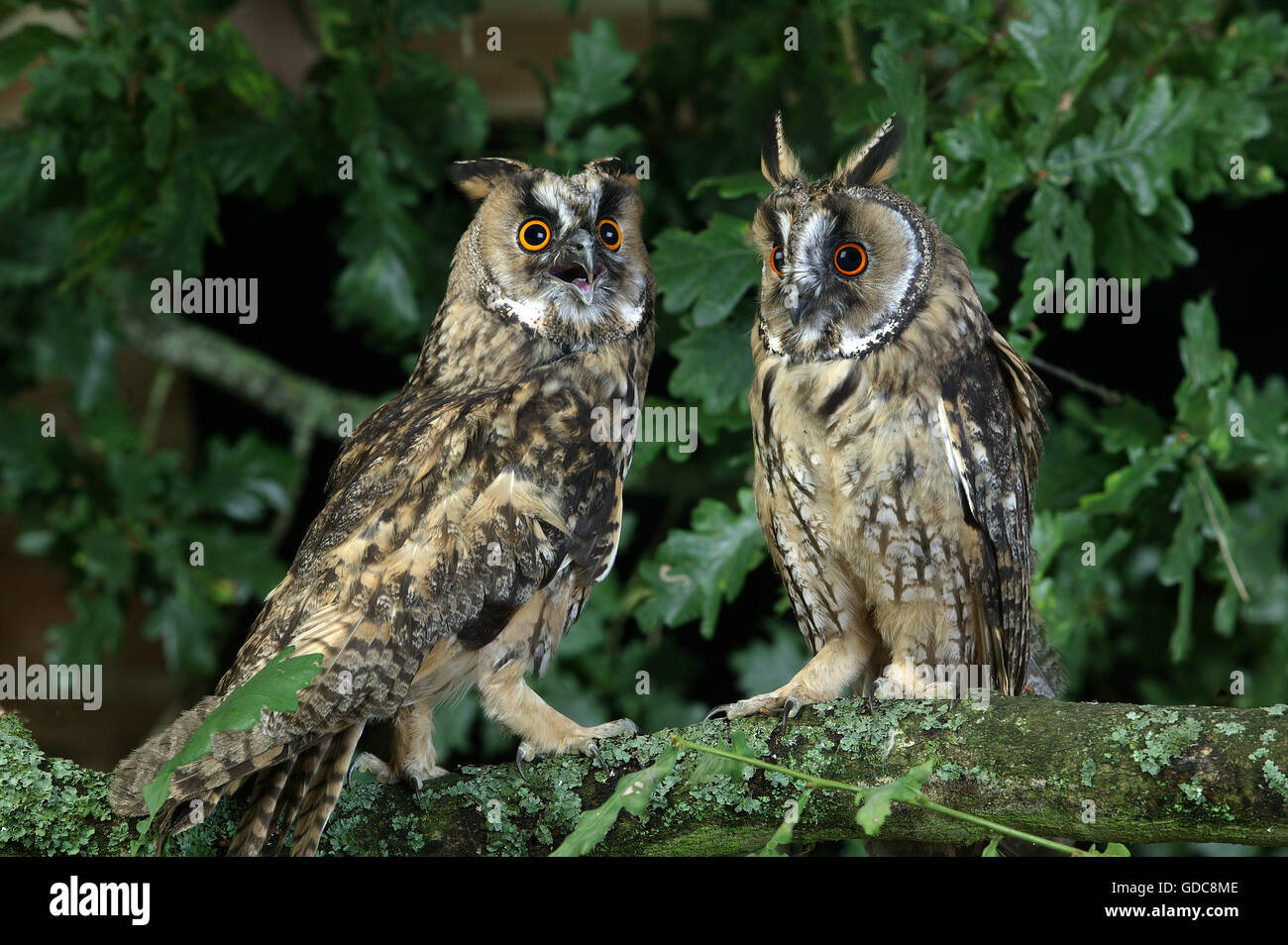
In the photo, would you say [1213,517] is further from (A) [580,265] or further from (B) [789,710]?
(A) [580,265]

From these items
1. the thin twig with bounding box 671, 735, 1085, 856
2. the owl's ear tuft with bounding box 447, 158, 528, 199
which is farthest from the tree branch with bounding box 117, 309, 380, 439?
the thin twig with bounding box 671, 735, 1085, 856

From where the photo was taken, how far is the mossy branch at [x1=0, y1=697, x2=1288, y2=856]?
132 centimetres

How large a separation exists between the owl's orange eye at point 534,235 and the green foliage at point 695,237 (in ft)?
0.98

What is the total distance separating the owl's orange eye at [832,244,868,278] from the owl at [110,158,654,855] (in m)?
0.33

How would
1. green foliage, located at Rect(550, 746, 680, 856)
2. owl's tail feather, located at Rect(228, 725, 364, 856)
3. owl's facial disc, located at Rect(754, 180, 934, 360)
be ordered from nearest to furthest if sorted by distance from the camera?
green foliage, located at Rect(550, 746, 680, 856)
owl's tail feather, located at Rect(228, 725, 364, 856)
owl's facial disc, located at Rect(754, 180, 934, 360)

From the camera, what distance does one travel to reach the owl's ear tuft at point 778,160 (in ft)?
5.79

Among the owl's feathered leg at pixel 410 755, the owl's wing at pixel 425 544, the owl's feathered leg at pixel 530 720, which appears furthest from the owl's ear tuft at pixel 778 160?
the owl's feathered leg at pixel 410 755

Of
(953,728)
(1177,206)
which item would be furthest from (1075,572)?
(953,728)

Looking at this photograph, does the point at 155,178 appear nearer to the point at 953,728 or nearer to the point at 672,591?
the point at 672,591

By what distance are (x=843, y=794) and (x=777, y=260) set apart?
763 millimetres

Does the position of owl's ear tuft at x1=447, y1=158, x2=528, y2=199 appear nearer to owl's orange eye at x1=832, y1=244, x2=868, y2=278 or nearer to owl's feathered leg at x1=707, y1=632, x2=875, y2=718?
owl's orange eye at x1=832, y1=244, x2=868, y2=278

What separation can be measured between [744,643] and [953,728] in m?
2.22

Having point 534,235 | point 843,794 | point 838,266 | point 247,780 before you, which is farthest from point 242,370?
point 843,794

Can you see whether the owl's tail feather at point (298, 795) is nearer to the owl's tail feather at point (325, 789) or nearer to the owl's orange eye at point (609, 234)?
the owl's tail feather at point (325, 789)
